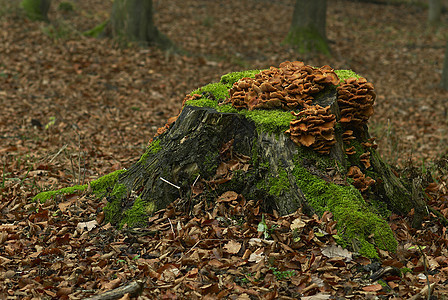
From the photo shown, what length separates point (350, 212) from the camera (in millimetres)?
4113

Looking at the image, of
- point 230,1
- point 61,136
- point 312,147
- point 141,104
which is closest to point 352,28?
point 230,1

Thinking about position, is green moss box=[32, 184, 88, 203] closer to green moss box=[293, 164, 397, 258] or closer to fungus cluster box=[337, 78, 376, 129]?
green moss box=[293, 164, 397, 258]

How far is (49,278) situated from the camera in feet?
12.8

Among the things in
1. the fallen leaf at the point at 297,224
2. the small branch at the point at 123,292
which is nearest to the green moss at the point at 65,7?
the fallen leaf at the point at 297,224

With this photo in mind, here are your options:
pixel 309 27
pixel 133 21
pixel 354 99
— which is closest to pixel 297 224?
pixel 354 99

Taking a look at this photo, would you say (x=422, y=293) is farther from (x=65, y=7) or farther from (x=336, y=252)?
(x=65, y=7)

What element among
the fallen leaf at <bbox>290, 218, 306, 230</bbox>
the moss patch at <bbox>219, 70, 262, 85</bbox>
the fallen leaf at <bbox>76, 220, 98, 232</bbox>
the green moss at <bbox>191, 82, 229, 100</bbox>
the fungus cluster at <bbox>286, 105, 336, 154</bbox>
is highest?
the moss patch at <bbox>219, 70, 262, 85</bbox>

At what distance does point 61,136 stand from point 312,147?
241 inches

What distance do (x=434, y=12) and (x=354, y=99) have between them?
19879 millimetres

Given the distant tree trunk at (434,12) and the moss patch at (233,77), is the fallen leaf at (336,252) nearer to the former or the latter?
the moss patch at (233,77)

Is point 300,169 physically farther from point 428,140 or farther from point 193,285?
point 428,140

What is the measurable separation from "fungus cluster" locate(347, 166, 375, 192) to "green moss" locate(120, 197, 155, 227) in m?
2.22

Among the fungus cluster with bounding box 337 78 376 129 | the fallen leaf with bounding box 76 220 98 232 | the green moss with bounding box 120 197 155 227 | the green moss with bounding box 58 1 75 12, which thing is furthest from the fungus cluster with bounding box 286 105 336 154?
the green moss with bounding box 58 1 75 12

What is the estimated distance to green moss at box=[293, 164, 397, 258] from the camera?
13.1 feet
